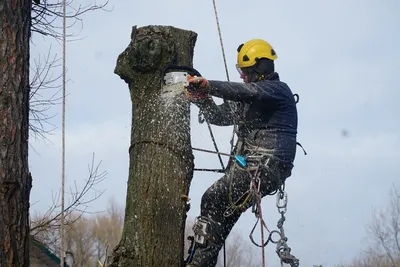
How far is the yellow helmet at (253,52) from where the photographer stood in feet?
18.1

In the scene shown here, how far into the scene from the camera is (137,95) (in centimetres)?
476

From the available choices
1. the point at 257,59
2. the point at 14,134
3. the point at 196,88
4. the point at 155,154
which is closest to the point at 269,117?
the point at 257,59

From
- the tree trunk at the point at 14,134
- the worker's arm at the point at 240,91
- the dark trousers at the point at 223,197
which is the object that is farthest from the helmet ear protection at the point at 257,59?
the tree trunk at the point at 14,134

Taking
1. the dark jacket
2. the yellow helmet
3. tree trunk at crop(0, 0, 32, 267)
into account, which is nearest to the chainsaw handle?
the dark jacket

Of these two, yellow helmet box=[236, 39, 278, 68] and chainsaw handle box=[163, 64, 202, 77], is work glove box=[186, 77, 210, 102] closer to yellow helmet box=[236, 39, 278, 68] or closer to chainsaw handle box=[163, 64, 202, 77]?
chainsaw handle box=[163, 64, 202, 77]

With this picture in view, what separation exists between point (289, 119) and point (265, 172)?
487mm

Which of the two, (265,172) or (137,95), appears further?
(265,172)

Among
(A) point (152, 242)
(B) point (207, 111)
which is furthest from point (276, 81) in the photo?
(A) point (152, 242)

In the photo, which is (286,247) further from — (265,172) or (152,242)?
(152,242)

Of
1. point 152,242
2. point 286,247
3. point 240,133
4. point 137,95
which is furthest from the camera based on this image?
Result: point 240,133

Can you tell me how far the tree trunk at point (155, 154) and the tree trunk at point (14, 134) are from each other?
24.1 inches

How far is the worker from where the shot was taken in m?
5.14

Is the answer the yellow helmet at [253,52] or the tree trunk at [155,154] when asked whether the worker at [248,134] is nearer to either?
the yellow helmet at [253,52]

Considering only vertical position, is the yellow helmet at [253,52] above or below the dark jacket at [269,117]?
above
